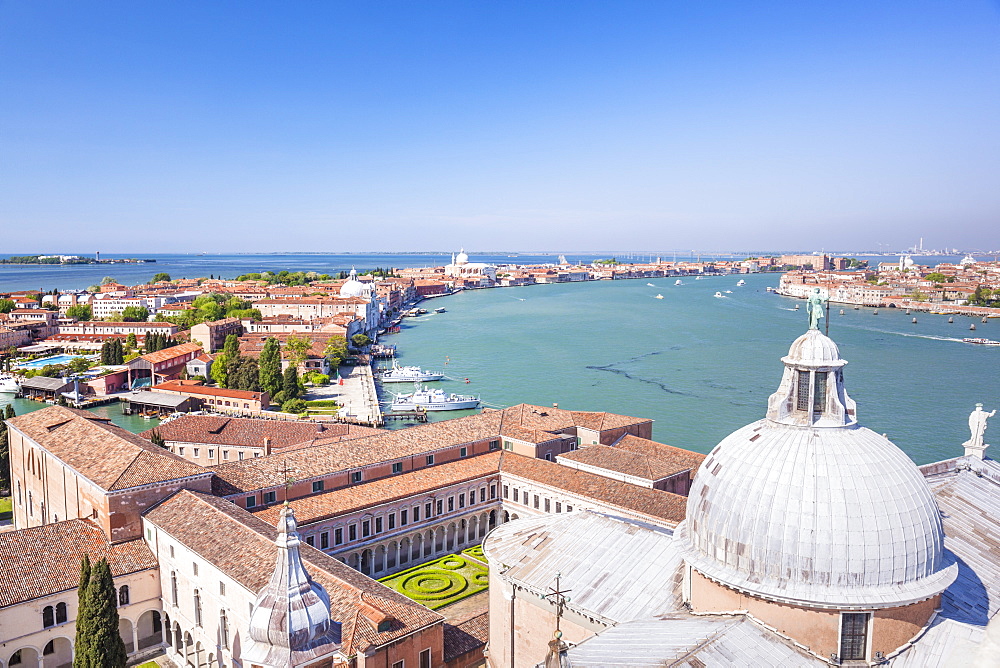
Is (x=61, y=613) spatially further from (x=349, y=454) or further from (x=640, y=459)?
(x=640, y=459)

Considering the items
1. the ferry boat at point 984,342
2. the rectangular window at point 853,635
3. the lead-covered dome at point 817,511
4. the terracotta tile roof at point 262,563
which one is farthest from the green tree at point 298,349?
the ferry boat at point 984,342

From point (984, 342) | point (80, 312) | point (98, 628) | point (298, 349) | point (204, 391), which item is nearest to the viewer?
point (98, 628)

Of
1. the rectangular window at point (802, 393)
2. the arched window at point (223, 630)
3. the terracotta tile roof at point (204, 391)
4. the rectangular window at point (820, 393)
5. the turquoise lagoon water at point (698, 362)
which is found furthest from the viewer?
the terracotta tile roof at point (204, 391)

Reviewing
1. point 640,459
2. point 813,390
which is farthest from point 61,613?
point 640,459

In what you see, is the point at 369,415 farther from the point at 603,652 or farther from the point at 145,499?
the point at 603,652

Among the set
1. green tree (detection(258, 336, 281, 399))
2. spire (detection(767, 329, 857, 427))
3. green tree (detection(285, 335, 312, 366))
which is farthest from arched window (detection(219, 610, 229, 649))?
green tree (detection(285, 335, 312, 366))

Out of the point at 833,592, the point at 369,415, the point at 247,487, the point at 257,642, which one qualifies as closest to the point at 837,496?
the point at 833,592

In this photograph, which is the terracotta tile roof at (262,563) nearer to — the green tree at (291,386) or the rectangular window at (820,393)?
the rectangular window at (820,393)

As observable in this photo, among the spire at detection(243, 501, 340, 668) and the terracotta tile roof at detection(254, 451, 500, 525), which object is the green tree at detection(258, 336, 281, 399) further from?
the spire at detection(243, 501, 340, 668)
